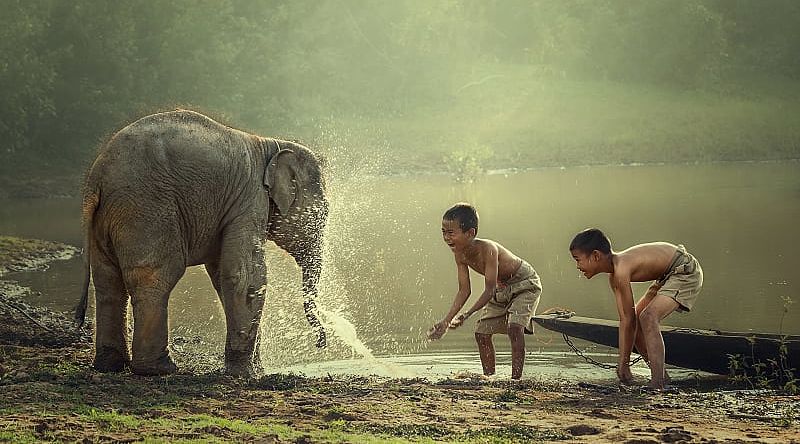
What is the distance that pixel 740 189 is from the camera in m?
30.7

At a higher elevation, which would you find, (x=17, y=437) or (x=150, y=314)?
(x=150, y=314)

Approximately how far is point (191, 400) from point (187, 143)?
2417mm

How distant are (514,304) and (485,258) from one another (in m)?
0.54

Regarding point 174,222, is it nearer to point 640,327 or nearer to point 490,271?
point 490,271

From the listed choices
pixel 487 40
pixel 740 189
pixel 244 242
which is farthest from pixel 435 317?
pixel 487 40

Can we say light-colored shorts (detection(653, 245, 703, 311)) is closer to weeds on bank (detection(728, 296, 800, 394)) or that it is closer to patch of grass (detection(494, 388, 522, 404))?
weeds on bank (detection(728, 296, 800, 394))

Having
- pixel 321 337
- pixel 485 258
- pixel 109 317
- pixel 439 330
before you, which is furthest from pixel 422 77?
pixel 439 330

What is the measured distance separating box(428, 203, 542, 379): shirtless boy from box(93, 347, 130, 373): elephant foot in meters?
2.66

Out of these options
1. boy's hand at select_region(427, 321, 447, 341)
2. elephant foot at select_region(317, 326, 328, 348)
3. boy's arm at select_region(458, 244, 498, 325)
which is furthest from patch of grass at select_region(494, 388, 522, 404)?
elephant foot at select_region(317, 326, 328, 348)

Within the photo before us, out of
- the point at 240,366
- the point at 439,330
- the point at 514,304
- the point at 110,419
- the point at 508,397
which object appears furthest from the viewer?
the point at 514,304

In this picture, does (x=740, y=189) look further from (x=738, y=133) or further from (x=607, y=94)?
(x=607, y=94)

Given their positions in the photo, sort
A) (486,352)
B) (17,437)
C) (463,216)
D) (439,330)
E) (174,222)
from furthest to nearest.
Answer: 1. (486,352)
2. (463,216)
3. (174,222)
4. (439,330)
5. (17,437)

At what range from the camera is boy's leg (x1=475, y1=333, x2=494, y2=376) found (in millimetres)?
10383

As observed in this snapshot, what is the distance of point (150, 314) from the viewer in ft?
31.3
